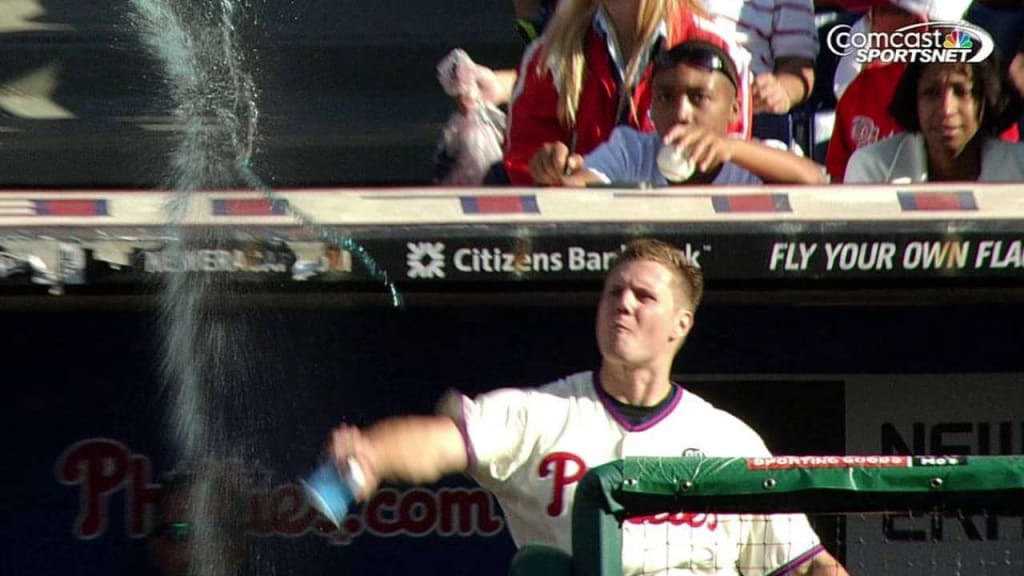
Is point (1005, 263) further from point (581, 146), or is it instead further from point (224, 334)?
point (224, 334)

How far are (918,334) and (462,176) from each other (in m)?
1.25

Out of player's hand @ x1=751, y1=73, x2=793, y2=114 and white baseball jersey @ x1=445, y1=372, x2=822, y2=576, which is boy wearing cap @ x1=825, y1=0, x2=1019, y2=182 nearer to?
player's hand @ x1=751, y1=73, x2=793, y2=114

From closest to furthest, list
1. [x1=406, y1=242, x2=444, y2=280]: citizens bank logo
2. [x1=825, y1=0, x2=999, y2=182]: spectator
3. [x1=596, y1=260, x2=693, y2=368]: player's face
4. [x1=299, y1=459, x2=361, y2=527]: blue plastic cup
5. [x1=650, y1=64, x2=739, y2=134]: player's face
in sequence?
[x1=299, y1=459, x2=361, y2=527]: blue plastic cup, [x1=596, y1=260, x2=693, y2=368]: player's face, [x1=406, y1=242, x2=444, y2=280]: citizens bank logo, [x1=650, y1=64, x2=739, y2=134]: player's face, [x1=825, y1=0, x2=999, y2=182]: spectator

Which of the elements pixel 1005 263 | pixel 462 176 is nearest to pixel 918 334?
pixel 1005 263

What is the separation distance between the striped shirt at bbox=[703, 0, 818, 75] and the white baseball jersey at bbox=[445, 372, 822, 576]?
1.71 metres

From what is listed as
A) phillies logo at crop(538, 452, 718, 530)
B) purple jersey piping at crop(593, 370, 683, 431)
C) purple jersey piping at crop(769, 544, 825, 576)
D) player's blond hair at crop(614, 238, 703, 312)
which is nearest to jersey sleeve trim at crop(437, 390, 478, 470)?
Result: phillies logo at crop(538, 452, 718, 530)

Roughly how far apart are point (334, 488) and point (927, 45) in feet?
8.11

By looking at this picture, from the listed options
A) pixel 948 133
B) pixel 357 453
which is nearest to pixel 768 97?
pixel 948 133

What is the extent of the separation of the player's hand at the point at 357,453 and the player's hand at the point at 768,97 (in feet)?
7.09

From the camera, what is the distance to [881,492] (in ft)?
10.0

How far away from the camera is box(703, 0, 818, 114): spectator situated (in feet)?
16.4

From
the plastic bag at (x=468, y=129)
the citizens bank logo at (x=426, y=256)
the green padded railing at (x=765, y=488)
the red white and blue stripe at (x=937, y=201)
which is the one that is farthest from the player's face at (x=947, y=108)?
the green padded railing at (x=765, y=488)

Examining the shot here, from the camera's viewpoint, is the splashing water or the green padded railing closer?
the green padded railing

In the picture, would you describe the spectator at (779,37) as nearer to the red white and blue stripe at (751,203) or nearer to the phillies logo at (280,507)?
the red white and blue stripe at (751,203)
